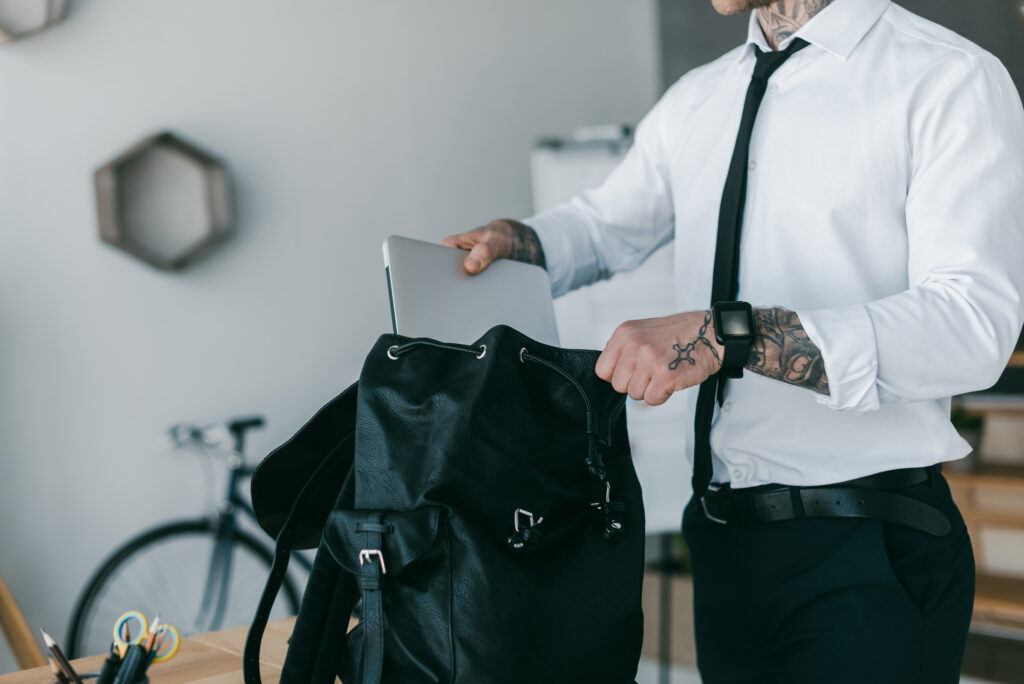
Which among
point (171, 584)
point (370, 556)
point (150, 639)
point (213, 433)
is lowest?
point (171, 584)

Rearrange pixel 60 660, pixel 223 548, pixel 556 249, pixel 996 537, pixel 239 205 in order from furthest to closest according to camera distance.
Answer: pixel 239 205, pixel 223 548, pixel 996 537, pixel 556 249, pixel 60 660

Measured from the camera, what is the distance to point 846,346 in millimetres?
880

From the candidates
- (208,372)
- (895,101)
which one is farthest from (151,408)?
(895,101)

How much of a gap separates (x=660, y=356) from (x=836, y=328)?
0.20 metres

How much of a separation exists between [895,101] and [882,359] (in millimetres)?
359

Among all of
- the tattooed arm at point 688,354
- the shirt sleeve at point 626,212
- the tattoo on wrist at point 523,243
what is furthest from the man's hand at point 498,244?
the tattooed arm at point 688,354

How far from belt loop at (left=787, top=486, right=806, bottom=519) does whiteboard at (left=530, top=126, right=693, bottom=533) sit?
84.0 inches

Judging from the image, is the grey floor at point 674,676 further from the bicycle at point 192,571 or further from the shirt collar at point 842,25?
the shirt collar at point 842,25

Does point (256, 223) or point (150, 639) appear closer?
point (150, 639)

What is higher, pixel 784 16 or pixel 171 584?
pixel 784 16

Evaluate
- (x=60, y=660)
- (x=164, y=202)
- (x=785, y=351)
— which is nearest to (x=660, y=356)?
(x=785, y=351)

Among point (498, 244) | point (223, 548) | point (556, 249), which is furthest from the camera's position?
point (223, 548)

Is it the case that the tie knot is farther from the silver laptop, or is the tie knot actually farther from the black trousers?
the black trousers

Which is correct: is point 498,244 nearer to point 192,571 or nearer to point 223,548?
point 223,548
